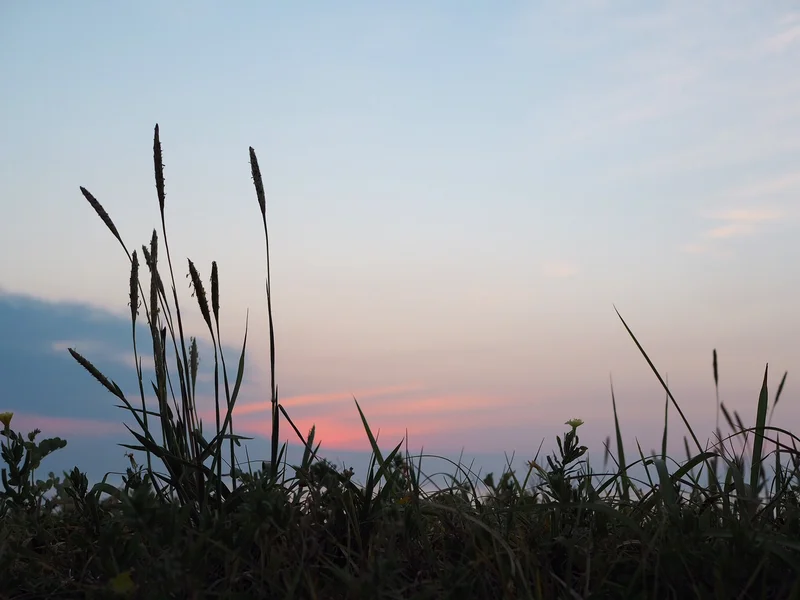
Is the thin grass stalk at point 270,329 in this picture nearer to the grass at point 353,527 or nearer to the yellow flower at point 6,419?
the grass at point 353,527

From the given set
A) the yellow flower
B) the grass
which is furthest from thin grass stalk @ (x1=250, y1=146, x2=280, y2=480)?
the yellow flower

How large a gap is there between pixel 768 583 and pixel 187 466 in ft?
6.42

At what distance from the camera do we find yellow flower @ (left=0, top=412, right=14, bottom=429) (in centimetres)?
334

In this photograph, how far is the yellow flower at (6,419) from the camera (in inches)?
132

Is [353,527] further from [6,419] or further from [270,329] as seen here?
[6,419]

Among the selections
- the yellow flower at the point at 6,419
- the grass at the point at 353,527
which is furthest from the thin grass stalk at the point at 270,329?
the yellow flower at the point at 6,419

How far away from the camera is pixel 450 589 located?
6.27ft

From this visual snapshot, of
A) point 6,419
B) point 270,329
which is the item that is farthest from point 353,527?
point 6,419

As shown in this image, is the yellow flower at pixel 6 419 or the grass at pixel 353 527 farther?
the yellow flower at pixel 6 419

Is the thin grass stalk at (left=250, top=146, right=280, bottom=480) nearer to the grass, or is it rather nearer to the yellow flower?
the grass

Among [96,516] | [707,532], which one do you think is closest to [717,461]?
[707,532]

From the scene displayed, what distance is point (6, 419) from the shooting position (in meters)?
3.37

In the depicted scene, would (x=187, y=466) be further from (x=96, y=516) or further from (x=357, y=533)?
(x=357, y=533)

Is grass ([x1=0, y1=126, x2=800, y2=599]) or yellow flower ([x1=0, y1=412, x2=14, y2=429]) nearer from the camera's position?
grass ([x1=0, y1=126, x2=800, y2=599])
